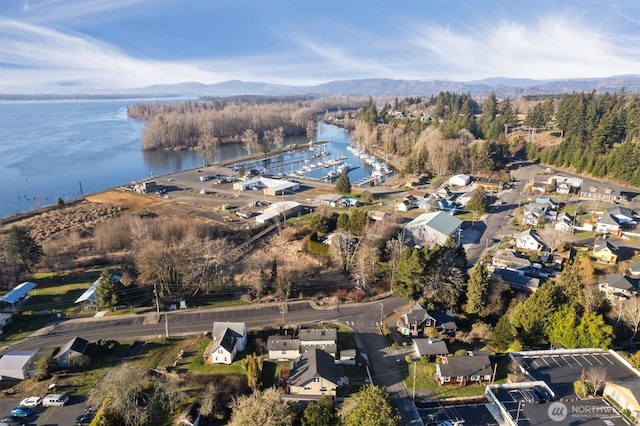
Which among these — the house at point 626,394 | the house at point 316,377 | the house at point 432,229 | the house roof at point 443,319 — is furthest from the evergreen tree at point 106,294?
the house at point 626,394

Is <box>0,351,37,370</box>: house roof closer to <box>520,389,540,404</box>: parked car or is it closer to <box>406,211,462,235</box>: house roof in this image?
<box>520,389,540,404</box>: parked car

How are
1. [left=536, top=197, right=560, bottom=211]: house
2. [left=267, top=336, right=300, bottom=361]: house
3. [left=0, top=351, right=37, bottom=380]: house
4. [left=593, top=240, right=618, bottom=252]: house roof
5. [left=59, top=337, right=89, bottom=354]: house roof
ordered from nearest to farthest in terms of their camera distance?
[left=0, top=351, right=37, bottom=380]: house < [left=59, top=337, right=89, bottom=354]: house roof < [left=267, top=336, right=300, bottom=361]: house < [left=593, top=240, right=618, bottom=252]: house roof < [left=536, top=197, right=560, bottom=211]: house

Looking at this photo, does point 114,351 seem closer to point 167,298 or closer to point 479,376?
point 167,298

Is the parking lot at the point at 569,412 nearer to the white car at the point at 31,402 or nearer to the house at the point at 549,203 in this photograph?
the white car at the point at 31,402

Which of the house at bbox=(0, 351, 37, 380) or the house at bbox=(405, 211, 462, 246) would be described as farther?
the house at bbox=(405, 211, 462, 246)

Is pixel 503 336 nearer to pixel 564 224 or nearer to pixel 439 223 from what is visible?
pixel 439 223

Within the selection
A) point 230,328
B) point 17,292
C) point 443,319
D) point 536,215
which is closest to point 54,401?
point 230,328

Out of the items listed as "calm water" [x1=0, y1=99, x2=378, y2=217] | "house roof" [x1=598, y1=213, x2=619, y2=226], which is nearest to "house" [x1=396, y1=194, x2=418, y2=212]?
"house roof" [x1=598, y1=213, x2=619, y2=226]
